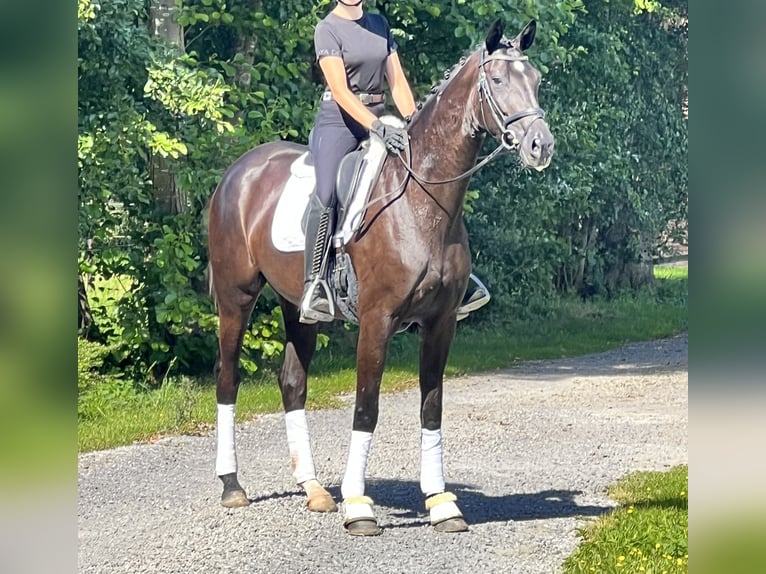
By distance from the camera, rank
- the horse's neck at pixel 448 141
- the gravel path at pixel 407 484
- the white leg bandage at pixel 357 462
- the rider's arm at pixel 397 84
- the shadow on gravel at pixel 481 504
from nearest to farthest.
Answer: the horse's neck at pixel 448 141, the gravel path at pixel 407 484, the white leg bandage at pixel 357 462, the rider's arm at pixel 397 84, the shadow on gravel at pixel 481 504

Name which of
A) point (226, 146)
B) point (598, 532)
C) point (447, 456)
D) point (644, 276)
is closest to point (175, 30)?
point (226, 146)

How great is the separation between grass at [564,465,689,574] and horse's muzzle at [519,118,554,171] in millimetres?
1554

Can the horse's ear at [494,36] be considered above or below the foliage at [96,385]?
above

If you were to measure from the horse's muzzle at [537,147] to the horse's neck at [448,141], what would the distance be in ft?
1.45

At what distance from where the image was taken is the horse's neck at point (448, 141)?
17.4 feet

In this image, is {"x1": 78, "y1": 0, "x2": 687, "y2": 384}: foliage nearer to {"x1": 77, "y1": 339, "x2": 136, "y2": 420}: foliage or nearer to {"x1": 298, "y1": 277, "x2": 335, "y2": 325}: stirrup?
{"x1": 77, "y1": 339, "x2": 136, "y2": 420}: foliage

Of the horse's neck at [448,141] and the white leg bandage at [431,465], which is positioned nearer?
the horse's neck at [448,141]

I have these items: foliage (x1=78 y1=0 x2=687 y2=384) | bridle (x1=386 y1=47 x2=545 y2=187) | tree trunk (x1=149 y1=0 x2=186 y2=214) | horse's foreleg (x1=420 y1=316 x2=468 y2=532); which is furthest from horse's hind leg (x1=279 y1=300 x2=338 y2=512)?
tree trunk (x1=149 y1=0 x2=186 y2=214)

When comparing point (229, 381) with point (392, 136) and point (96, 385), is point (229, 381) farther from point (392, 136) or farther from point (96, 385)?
point (96, 385)

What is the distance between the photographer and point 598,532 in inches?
221

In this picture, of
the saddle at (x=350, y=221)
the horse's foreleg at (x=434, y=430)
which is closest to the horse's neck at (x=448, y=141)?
the saddle at (x=350, y=221)

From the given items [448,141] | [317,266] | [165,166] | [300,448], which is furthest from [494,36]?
[165,166]

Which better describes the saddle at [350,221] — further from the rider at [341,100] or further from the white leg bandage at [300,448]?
the white leg bandage at [300,448]
